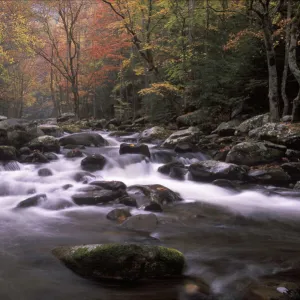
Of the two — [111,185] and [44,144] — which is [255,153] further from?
[44,144]

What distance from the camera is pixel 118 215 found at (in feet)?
20.7

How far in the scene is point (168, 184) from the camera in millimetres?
9484

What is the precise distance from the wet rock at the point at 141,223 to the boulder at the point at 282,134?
255 inches

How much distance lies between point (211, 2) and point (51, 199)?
16864 millimetres

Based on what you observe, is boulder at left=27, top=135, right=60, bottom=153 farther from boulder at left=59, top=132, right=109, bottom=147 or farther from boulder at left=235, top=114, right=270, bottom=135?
boulder at left=235, top=114, right=270, bottom=135

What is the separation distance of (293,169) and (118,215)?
5.73 meters

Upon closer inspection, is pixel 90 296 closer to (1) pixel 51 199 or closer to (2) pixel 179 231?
(2) pixel 179 231

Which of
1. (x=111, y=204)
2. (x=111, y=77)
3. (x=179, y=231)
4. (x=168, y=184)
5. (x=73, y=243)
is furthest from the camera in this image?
(x=111, y=77)

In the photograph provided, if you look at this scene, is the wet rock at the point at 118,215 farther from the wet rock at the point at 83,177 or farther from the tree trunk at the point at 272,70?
the tree trunk at the point at 272,70

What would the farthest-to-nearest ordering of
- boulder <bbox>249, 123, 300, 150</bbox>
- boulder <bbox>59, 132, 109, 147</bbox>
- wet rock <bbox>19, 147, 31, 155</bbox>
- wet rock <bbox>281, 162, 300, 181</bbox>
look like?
boulder <bbox>59, 132, 109, 147</bbox>, wet rock <bbox>19, 147, 31, 155</bbox>, boulder <bbox>249, 123, 300, 150</bbox>, wet rock <bbox>281, 162, 300, 181</bbox>

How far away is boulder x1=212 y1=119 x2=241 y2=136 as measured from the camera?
1334 cm

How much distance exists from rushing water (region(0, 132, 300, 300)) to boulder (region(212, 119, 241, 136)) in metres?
4.73

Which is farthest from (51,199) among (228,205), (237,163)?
(237,163)

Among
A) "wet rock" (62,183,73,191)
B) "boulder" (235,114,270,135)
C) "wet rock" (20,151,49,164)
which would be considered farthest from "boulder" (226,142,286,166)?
"wet rock" (20,151,49,164)
